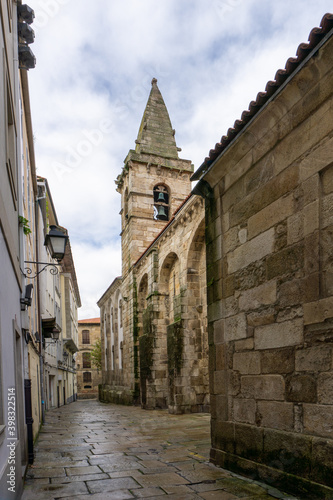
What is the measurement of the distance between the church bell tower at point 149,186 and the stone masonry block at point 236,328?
14676 mm

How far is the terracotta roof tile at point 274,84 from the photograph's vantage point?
3.72m

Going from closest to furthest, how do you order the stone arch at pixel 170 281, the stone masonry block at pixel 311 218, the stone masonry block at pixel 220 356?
the stone masonry block at pixel 311 218 < the stone masonry block at pixel 220 356 < the stone arch at pixel 170 281

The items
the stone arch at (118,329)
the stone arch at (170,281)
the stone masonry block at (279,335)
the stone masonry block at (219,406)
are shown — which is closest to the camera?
the stone masonry block at (279,335)

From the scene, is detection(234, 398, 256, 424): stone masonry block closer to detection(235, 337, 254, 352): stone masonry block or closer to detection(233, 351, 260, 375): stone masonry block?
detection(233, 351, 260, 375): stone masonry block

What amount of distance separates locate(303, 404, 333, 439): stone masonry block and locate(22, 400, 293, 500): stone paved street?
→ 30.8 inches

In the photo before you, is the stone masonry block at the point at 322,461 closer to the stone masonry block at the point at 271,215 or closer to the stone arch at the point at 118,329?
the stone masonry block at the point at 271,215

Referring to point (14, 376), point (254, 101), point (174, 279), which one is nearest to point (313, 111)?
point (254, 101)

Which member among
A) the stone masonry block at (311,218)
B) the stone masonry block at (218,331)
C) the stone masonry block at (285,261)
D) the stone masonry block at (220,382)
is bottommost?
the stone masonry block at (220,382)

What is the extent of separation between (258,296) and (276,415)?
4.42 feet

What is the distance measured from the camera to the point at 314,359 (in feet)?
13.1

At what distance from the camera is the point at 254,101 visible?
4.80 m

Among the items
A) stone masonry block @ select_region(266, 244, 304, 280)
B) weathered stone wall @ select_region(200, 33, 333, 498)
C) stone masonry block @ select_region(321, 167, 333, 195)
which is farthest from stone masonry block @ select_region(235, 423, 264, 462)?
stone masonry block @ select_region(321, 167, 333, 195)

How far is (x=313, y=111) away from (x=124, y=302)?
18.6 meters

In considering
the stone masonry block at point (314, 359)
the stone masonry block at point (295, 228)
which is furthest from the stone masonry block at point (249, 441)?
the stone masonry block at point (295, 228)
